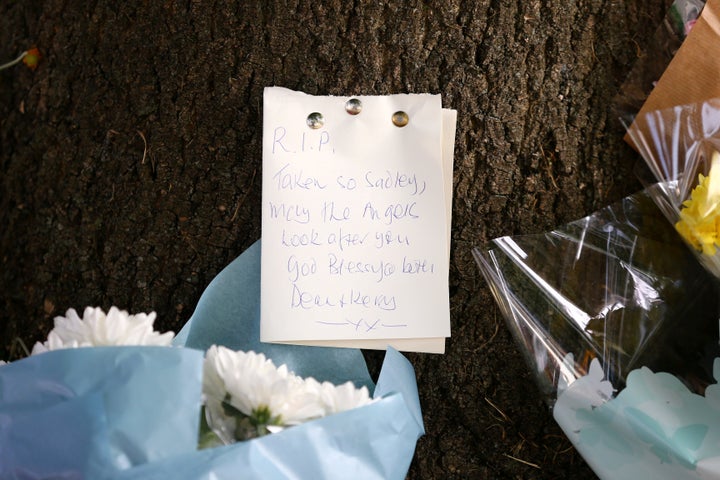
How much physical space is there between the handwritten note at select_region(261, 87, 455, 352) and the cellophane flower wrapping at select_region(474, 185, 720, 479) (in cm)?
9

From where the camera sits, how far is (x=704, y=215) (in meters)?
0.78

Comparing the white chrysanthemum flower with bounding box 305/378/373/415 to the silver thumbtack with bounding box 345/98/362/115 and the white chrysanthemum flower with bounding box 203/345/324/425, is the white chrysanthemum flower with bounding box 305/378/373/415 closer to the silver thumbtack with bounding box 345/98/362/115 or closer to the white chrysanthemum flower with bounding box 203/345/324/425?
the white chrysanthemum flower with bounding box 203/345/324/425

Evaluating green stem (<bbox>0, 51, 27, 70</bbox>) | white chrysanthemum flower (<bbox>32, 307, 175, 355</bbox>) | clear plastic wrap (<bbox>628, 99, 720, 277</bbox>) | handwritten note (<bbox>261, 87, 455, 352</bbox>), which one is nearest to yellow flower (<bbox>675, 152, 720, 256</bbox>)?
clear plastic wrap (<bbox>628, 99, 720, 277</bbox>)

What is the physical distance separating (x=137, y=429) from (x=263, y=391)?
12cm

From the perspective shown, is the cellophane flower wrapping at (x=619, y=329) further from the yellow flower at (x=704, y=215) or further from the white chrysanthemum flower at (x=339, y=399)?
the white chrysanthemum flower at (x=339, y=399)

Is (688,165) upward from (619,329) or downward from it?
upward

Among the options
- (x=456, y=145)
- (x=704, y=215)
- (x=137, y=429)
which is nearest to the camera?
(x=137, y=429)

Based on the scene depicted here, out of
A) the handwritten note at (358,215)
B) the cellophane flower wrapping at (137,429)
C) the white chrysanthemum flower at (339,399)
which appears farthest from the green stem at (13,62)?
the white chrysanthemum flower at (339,399)

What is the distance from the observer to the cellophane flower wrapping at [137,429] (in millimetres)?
628

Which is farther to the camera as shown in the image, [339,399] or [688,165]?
[688,165]

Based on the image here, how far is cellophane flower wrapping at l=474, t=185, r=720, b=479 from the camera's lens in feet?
2.55

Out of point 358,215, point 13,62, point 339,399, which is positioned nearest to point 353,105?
point 358,215

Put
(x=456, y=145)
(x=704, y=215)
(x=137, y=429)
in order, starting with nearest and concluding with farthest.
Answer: (x=137, y=429), (x=704, y=215), (x=456, y=145)

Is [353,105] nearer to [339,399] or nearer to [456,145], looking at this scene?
[456,145]
